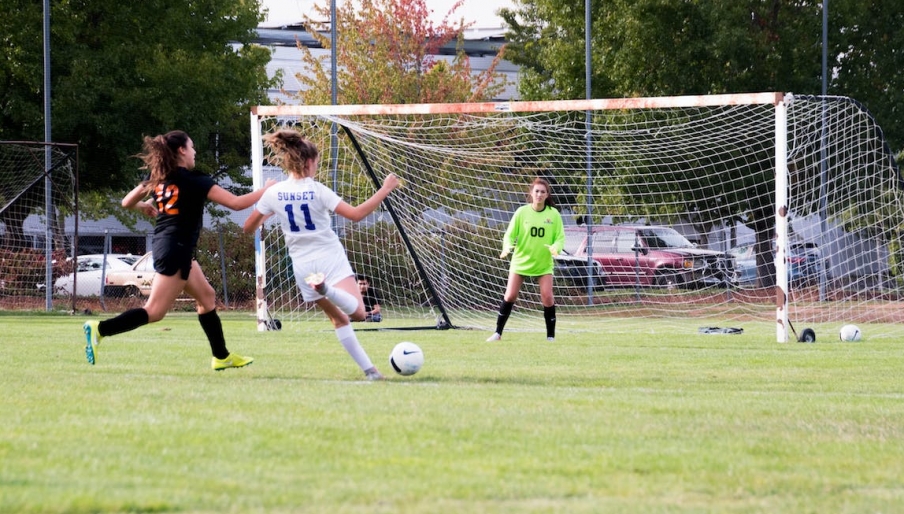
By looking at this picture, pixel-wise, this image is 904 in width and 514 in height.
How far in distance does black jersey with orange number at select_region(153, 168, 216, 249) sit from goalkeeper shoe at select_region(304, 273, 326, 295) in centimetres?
129

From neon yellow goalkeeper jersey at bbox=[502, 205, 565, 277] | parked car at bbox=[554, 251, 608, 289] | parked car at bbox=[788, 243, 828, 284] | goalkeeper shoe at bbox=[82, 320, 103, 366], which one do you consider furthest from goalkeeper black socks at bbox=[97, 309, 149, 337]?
parked car at bbox=[554, 251, 608, 289]

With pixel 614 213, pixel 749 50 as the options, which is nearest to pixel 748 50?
pixel 749 50

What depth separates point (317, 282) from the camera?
26.0ft

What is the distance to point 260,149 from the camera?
1612 centimetres

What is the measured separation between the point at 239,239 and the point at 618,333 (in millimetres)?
12532

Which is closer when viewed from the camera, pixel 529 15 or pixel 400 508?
pixel 400 508

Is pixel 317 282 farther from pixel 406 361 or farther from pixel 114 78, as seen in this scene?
pixel 114 78

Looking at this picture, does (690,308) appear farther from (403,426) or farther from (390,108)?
(403,426)

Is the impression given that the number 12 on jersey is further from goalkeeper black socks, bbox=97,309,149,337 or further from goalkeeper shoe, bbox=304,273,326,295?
goalkeeper black socks, bbox=97,309,149,337

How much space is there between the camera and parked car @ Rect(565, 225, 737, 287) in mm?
23484

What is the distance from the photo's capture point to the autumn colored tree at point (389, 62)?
109 feet

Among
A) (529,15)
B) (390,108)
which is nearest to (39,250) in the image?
(390,108)

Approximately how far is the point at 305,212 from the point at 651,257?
1639 centimetres

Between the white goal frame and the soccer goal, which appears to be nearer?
the white goal frame
